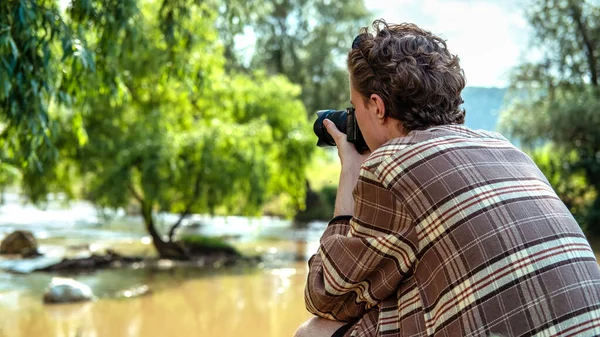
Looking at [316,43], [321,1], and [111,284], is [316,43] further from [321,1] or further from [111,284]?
[111,284]

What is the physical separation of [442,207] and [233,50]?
1693cm

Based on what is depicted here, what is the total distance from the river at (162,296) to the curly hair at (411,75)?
215 inches

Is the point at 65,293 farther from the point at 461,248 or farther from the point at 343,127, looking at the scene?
the point at 461,248

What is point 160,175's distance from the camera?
969 centimetres

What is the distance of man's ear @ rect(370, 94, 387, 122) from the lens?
5.19 feet

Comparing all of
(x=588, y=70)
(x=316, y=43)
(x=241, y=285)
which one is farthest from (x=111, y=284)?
(x=316, y=43)

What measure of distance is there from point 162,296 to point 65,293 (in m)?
1.12

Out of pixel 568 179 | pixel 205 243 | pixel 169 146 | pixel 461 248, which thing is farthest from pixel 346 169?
pixel 568 179

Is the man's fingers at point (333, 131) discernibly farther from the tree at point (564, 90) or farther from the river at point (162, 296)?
the tree at point (564, 90)

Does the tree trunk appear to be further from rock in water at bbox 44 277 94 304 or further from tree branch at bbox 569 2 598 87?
tree branch at bbox 569 2 598 87

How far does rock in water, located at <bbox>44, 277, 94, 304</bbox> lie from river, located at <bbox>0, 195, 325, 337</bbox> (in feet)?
0.40

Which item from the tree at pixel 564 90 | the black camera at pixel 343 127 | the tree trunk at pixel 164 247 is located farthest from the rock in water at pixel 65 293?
the tree at pixel 564 90

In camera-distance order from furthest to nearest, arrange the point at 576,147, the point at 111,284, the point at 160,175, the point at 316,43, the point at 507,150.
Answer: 1. the point at 316,43
2. the point at 576,147
3. the point at 160,175
4. the point at 111,284
5. the point at 507,150

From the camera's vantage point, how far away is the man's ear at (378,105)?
5.19 ft
